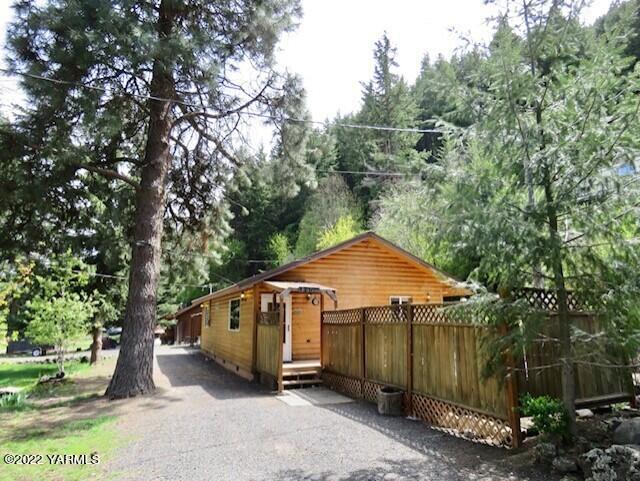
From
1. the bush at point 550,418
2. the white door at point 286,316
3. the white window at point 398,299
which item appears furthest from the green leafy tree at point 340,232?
the bush at point 550,418

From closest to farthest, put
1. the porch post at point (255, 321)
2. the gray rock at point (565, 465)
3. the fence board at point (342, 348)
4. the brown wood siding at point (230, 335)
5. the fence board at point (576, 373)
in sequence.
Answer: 1. the gray rock at point (565, 465)
2. the fence board at point (576, 373)
3. the fence board at point (342, 348)
4. the porch post at point (255, 321)
5. the brown wood siding at point (230, 335)

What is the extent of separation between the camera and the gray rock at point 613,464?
12.2 feet

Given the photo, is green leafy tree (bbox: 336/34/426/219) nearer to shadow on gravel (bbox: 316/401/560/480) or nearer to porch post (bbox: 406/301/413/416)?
porch post (bbox: 406/301/413/416)

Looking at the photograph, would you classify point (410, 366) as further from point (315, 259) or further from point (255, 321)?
point (255, 321)

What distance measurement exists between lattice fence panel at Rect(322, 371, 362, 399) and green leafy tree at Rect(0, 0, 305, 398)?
416 cm

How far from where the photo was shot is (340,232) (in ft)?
86.6

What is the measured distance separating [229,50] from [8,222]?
725 cm

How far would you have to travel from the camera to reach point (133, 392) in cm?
916

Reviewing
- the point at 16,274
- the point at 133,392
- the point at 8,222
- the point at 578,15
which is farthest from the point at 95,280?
the point at 578,15

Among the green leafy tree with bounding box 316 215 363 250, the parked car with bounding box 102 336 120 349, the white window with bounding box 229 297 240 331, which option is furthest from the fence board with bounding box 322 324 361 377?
the parked car with bounding box 102 336 120 349

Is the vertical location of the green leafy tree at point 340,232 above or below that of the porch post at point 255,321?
above

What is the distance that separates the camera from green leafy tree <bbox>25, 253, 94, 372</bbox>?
473 inches

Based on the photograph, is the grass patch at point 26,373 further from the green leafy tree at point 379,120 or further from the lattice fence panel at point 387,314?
the green leafy tree at point 379,120

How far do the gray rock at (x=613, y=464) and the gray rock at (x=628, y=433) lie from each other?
19.8 inches
